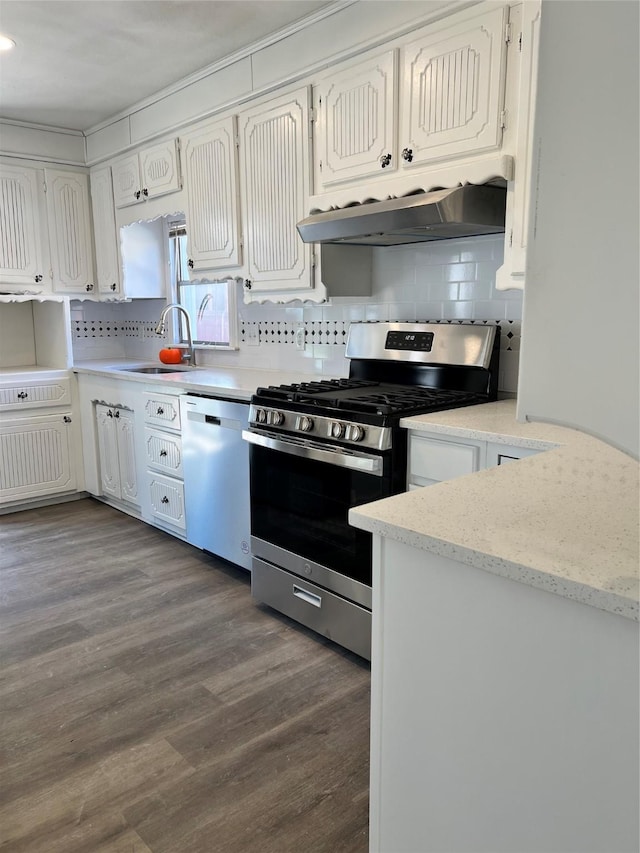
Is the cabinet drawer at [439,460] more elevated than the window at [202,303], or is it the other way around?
the window at [202,303]

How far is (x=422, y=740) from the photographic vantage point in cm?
107

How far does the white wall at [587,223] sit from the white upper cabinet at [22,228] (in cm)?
413

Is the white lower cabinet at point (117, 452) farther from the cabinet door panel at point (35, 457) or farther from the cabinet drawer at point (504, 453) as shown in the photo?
the cabinet drawer at point (504, 453)

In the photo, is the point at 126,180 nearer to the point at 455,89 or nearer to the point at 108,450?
the point at 108,450

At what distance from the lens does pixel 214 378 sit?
3.38 meters

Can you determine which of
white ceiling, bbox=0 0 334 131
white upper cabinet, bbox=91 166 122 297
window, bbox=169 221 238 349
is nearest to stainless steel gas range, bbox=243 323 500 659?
window, bbox=169 221 238 349

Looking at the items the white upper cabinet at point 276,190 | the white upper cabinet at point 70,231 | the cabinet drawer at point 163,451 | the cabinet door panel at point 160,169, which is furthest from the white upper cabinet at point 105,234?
the white upper cabinet at point 276,190

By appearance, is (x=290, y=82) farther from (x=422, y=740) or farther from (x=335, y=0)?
(x=422, y=740)

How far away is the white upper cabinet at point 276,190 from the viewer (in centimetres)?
286

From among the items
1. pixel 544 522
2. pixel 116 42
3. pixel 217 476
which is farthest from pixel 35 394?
pixel 544 522

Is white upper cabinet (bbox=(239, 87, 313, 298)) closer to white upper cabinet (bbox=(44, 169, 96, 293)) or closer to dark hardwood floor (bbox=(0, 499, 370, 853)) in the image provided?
dark hardwood floor (bbox=(0, 499, 370, 853))

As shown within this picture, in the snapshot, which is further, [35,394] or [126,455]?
[35,394]

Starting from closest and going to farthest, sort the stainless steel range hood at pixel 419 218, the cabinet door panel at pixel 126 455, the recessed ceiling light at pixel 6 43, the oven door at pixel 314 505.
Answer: the stainless steel range hood at pixel 419 218 → the oven door at pixel 314 505 → the recessed ceiling light at pixel 6 43 → the cabinet door panel at pixel 126 455

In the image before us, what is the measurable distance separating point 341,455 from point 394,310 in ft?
3.20
